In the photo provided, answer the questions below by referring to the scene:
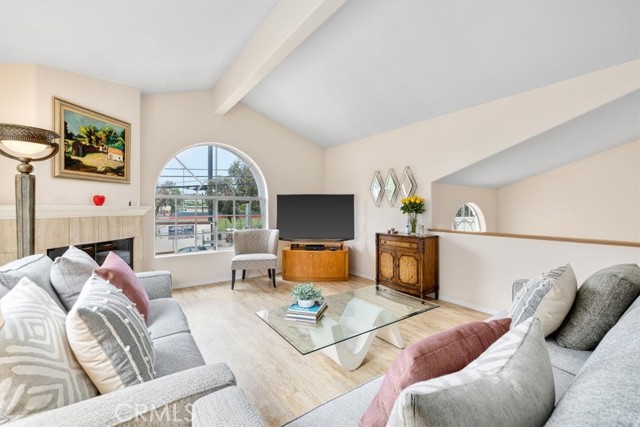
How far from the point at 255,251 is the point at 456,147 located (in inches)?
125

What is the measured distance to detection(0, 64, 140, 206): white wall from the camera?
2914mm

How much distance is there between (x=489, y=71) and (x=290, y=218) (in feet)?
10.9

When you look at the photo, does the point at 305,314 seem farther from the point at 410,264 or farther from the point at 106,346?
the point at 410,264

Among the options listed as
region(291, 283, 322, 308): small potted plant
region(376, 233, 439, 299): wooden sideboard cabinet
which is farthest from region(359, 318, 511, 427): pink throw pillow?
region(376, 233, 439, 299): wooden sideboard cabinet

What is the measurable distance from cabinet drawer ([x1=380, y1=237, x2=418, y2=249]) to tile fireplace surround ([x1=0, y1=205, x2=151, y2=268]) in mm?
3189

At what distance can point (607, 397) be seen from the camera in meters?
0.53

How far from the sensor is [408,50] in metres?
2.86

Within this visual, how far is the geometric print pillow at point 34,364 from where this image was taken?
805mm

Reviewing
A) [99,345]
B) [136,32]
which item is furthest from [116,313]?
[136,32]

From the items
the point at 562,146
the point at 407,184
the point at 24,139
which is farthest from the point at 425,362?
the point at 562,146

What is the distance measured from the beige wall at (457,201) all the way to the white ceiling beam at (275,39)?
2.45 m

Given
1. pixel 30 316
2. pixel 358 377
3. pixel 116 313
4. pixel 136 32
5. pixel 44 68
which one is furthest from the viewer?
pixel 44 68

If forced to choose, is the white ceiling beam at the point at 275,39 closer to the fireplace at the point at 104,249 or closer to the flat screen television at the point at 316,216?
the flat screen television at the point at 316,216

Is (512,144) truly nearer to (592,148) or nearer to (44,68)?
(592,148)
